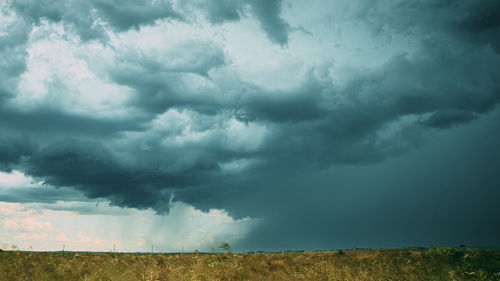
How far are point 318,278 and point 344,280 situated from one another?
1173 millimetres

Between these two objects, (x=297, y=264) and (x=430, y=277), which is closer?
(x=430, y=277)

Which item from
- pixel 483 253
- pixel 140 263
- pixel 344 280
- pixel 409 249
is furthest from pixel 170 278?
pixel 483 253

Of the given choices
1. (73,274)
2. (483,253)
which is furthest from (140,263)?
(483,253)

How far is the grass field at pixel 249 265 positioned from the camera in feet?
57.3

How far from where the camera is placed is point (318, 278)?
17.6 metres

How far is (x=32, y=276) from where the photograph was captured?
706 inches

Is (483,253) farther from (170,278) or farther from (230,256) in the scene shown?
(170,278)

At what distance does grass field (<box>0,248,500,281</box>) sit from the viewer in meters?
17.5

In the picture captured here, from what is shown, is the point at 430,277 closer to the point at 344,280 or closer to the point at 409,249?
the point at 409,249

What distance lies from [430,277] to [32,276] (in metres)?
18.3

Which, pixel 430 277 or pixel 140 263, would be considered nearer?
pixel 430 277

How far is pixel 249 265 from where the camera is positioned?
1825 centimetres

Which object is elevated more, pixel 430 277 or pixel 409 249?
pixel 409 249

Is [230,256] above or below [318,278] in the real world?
above
